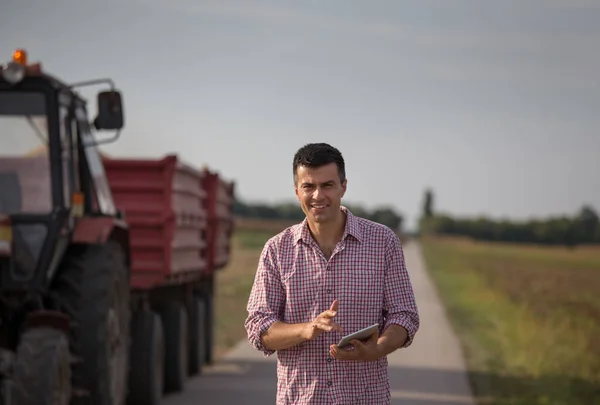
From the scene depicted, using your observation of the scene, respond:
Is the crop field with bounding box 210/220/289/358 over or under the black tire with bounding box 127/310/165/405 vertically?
under

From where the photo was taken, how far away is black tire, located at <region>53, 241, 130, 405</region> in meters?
9.12

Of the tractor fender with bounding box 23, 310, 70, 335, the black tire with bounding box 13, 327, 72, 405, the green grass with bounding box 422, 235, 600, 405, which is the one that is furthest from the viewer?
the green grass with bounding box 422, 235, 600, 405

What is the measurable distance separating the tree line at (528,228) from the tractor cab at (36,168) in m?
83.9

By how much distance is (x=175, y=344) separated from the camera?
561 inches

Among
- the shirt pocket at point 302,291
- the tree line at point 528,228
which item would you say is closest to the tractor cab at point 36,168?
the shirt pocket at point 302,291

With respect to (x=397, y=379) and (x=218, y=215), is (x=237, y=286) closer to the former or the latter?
(x=218, y=215)

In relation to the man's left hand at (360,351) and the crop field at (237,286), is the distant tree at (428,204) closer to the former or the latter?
the crop field at (237,286)

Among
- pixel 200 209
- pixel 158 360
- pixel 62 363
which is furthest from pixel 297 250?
pixel 200 209

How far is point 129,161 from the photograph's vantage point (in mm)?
13766

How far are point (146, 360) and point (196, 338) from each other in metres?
3.46

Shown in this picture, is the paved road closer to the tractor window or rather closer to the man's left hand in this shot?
the tractor window

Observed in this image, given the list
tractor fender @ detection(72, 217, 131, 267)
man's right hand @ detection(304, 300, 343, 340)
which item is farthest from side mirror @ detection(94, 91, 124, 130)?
man's right hand @ detection(304, 300, 343, 340)

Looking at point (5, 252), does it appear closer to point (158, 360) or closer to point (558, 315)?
point (158, 360)

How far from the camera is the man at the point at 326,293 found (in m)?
4.85
